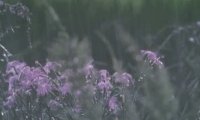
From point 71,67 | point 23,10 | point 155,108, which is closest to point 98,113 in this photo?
point 71,67

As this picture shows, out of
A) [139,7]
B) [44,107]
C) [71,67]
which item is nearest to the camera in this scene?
[71,67]

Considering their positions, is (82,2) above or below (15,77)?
above

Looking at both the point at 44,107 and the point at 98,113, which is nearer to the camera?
the point at 98,113

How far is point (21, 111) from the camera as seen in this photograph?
8.05 ft

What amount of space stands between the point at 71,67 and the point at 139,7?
11.6 feet

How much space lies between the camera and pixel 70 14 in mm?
4703

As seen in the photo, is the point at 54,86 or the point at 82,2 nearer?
the point at 54,86

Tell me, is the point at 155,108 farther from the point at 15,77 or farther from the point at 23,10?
the point at 23,10

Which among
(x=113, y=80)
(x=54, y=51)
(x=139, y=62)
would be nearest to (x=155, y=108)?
(x=139, y=62)

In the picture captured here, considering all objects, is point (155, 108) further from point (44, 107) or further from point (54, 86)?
point (44, 107)

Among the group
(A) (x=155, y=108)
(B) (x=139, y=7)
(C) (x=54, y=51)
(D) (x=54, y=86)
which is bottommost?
(A) (x=155, y=108)

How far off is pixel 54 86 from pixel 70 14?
2.47 m

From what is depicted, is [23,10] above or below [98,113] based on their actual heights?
above

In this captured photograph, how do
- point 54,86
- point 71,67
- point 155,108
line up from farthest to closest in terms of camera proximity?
point 54,86
point 71,67
point 155,108
